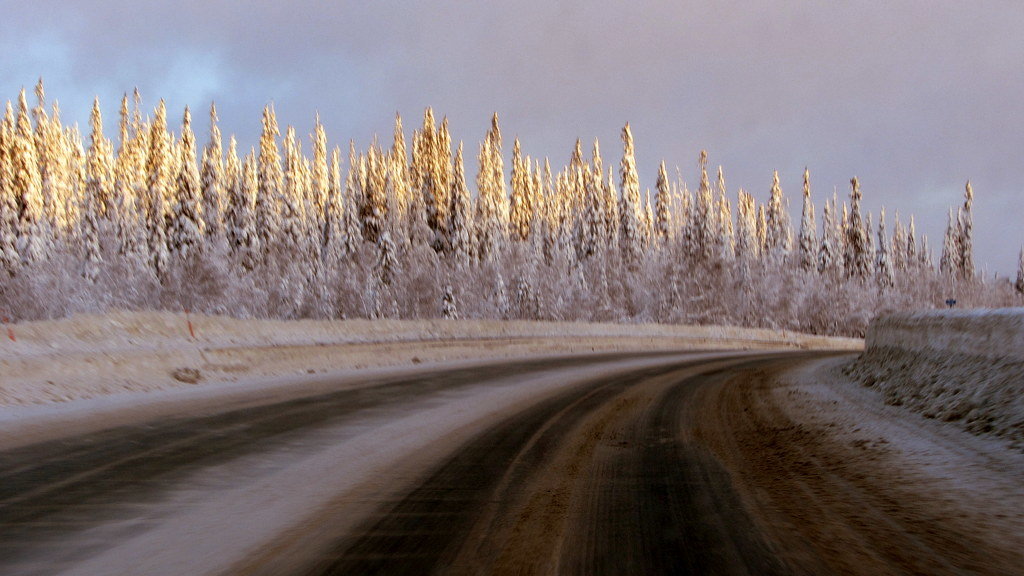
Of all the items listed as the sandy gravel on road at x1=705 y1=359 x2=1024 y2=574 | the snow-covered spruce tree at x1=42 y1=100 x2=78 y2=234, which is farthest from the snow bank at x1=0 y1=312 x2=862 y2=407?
the snow-covered spruce tree at x1=42 y1=100 x2=78 y2=234

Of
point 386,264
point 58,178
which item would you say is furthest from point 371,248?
point 58,178

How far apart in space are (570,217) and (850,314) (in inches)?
1488

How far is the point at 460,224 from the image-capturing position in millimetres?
64688

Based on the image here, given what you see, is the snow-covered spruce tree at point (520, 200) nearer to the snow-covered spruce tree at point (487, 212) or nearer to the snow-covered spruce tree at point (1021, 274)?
the snow-covered spruce tree at point (487, 212)

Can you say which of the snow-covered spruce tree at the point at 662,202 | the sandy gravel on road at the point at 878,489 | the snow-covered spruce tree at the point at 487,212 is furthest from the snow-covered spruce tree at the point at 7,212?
the snow-covered spruce tree at the point at 662,202

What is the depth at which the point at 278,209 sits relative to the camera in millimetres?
66312

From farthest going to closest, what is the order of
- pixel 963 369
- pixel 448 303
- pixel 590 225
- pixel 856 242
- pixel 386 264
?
1. pixel 856 242
2. pixel 590 225
3. pixel 386 264
4. pixel 448 303
5. pixel 963 369

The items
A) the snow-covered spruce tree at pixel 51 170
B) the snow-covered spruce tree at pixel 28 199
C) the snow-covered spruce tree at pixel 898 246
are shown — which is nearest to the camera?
the snow-covered spruce tree at pixel 28 199

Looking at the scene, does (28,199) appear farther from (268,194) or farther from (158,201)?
(268,194)

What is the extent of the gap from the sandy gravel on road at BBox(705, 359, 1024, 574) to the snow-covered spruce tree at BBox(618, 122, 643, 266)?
6998 centimetres

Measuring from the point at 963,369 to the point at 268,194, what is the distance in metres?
63.6

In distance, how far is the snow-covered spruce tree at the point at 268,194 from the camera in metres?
63.2

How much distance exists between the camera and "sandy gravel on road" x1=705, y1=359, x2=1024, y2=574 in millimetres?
3840

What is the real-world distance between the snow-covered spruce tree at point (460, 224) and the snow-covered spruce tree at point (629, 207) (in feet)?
70.4
